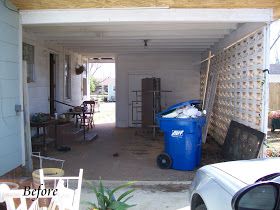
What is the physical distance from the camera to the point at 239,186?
2.52 m

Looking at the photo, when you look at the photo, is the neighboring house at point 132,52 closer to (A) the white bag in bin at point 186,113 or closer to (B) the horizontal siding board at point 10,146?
(B) the horizontal siding board at point 10,146

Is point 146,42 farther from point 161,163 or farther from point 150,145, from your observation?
point 161,163

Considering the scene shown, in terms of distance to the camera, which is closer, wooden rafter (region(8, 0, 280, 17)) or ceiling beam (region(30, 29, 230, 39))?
wooden rafter (region(8, 0, 280, 17))

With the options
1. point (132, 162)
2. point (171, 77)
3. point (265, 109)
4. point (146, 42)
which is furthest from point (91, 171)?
point (171, 77)

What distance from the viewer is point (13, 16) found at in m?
6.06

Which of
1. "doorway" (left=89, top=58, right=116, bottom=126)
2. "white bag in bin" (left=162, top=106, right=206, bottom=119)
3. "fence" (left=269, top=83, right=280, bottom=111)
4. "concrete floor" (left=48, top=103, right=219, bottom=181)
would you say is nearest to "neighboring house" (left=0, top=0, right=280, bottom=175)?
"white bag in bin" (left=162, top=106, right=206, bottom=119)

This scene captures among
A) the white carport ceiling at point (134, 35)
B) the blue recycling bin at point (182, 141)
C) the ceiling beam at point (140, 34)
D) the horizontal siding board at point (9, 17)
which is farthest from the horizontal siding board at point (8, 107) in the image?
the ceiling beam at point (140, 34)

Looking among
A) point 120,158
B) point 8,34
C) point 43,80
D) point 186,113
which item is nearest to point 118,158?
point 120,158

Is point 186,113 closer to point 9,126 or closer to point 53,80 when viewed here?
point 9,126

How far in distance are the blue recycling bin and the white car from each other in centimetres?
328

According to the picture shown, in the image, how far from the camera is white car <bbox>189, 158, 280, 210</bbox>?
221 centimetres

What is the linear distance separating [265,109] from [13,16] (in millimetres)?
4652

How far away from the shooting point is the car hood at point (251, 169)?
2611 millimetres

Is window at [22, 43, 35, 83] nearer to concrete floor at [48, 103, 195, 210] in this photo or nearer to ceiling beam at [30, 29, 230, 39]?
ceiling beam at [30, 29, 230, 39]
